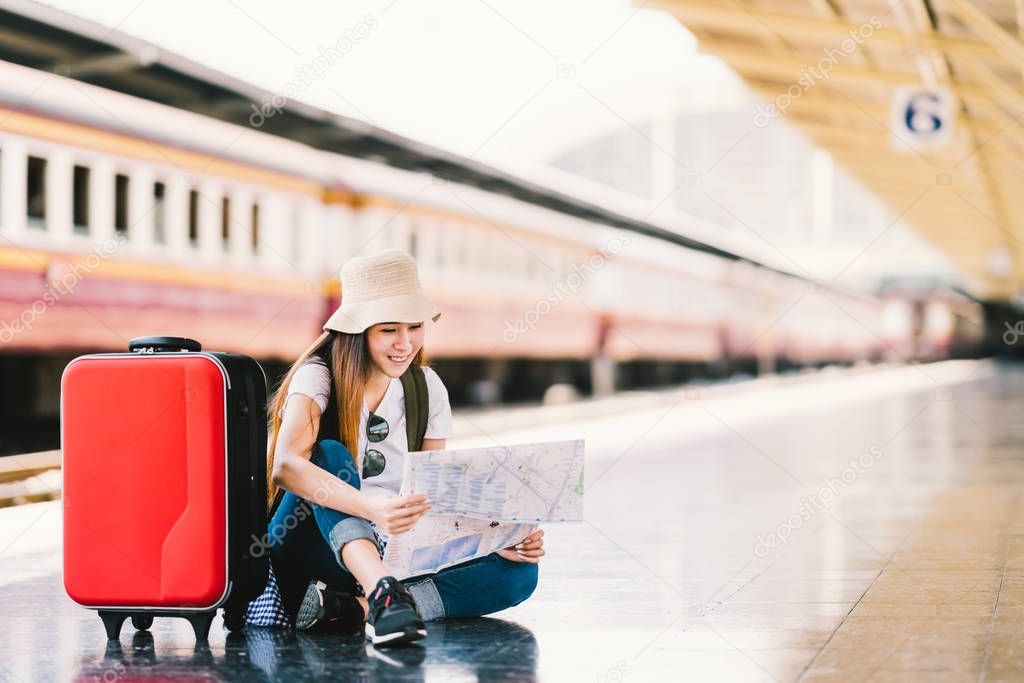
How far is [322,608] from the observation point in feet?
15.3

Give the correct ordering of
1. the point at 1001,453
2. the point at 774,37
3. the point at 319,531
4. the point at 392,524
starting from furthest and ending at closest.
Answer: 1. the point at 774,37
2. the point at 1001,453
3. the point at 319,531
4. the point at 392,524

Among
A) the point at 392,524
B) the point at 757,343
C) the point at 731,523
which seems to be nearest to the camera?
the point at 392,524

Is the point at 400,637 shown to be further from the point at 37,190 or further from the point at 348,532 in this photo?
the point at 37,190

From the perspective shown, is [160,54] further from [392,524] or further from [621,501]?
[392,524]

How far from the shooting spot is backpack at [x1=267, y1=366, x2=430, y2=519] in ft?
15.8

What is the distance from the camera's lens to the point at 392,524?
14.2ft

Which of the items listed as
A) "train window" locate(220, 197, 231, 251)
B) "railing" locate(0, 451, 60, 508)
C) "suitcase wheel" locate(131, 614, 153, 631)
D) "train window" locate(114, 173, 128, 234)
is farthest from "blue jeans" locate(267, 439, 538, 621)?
"train window" locate(220, 197, 231, 251)

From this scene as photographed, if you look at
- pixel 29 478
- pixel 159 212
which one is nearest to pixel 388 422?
pixel 29 478

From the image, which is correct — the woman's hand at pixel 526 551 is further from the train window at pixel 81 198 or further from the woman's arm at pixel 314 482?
the train window at pixel 81 198

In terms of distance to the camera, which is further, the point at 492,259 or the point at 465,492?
the point at 492,259

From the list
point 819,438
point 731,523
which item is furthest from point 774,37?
point 731,523

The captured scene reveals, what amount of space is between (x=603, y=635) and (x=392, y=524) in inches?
30.3

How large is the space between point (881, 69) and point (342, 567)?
44.9 ft

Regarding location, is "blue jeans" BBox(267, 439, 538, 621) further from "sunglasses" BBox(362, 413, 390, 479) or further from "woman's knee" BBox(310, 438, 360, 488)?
"sunglasses" BBox(362, 413, 390, 479)
